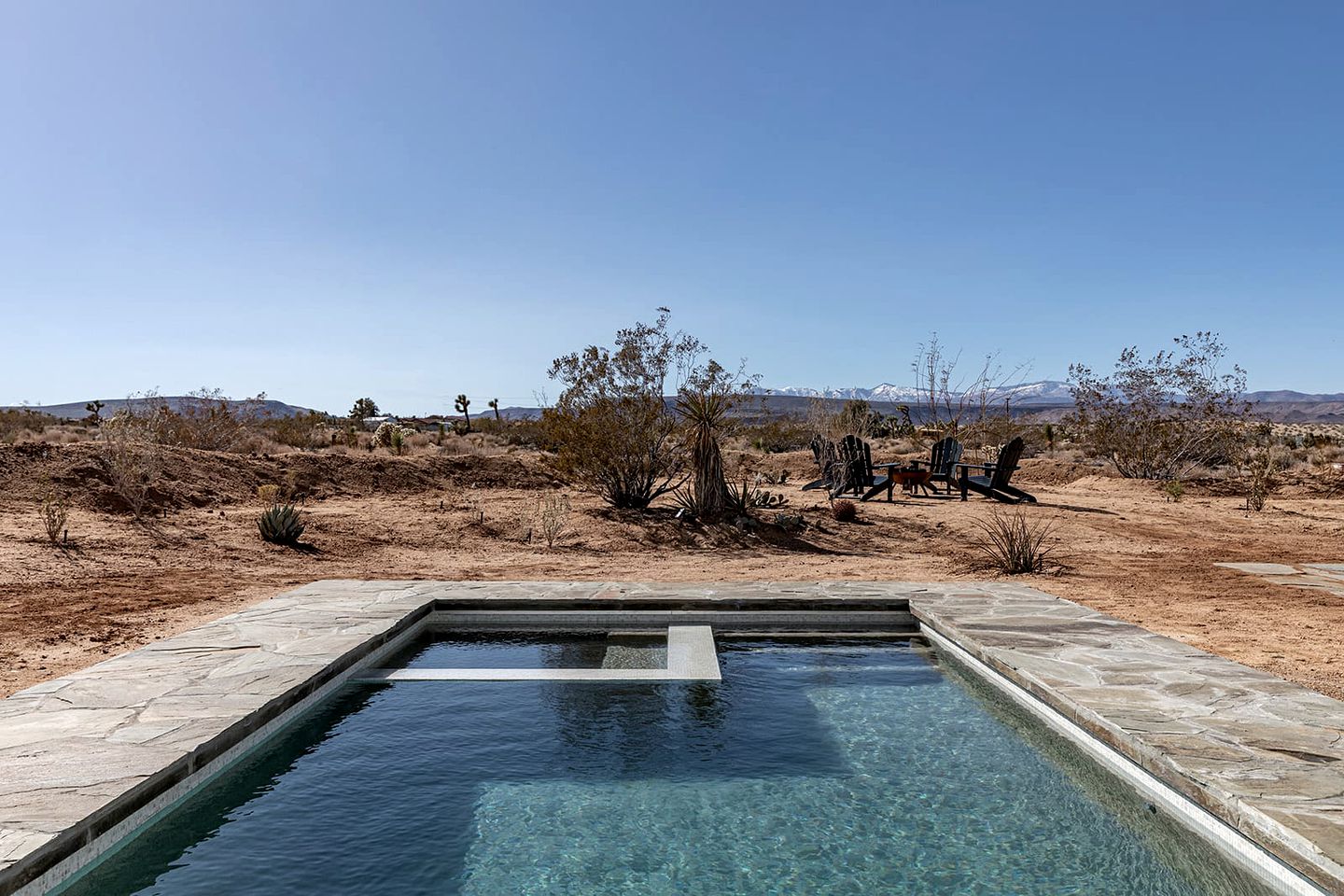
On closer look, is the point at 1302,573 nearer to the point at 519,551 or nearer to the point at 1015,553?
the point at 1015,553

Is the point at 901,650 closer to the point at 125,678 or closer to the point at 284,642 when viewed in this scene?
the point at 284,642

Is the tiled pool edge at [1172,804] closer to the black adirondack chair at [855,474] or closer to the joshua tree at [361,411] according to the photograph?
the black adirondack chair at [855,474]

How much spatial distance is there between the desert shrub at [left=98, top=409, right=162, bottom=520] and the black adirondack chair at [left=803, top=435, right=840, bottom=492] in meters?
11.1

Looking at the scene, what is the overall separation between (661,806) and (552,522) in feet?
26.6

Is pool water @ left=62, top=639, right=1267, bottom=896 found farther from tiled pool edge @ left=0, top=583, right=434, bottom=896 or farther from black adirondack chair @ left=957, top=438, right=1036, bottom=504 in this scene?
black adirondack chair @ left=957, top=438, right=1036, bottom=504

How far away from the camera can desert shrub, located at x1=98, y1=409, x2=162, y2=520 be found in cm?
1223

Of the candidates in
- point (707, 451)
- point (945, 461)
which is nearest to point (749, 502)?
point (707, 451)

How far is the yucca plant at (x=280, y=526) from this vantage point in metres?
10.9

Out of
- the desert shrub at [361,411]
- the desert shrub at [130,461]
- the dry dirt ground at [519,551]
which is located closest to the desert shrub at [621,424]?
the dry dirt ground at [519,551]

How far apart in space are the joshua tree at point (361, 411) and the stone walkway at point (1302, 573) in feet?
108

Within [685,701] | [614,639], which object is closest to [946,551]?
[614,639]

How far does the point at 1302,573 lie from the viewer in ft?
30.2

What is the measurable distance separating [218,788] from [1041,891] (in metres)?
3.32

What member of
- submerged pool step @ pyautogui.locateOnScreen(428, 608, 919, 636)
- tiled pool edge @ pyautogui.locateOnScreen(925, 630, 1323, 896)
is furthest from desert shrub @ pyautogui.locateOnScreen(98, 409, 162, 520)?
tiled pool edge @ pyautogui.locateOnScreen(925, 630, 1323, 896)
